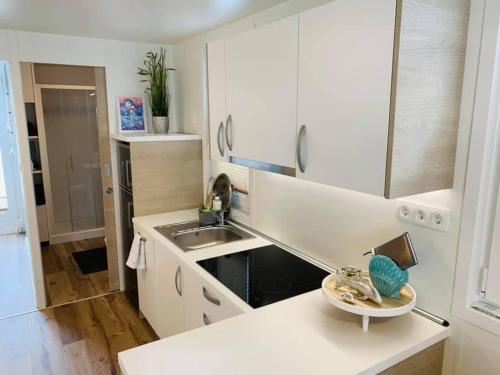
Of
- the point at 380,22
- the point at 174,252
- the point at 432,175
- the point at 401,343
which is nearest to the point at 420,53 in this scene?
the point at 380,22

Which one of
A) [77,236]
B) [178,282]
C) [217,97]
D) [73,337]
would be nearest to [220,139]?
[217,97]

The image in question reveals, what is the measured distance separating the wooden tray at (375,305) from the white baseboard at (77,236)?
4309 mm

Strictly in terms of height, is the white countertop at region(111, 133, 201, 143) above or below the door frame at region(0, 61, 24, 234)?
above

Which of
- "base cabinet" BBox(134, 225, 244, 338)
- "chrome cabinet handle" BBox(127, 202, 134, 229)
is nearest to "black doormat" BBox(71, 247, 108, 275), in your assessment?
"chrome cabinet handle" BBox(127, 202, 134, 229)

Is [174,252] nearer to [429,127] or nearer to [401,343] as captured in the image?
[401,343]

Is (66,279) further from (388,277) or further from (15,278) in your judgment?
(388,277)

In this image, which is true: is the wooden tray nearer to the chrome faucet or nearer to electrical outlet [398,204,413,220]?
electrical outlet [398,204,413,220]

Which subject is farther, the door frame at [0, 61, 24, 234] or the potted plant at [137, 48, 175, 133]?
the door frame at [0, 61, 24, 234]

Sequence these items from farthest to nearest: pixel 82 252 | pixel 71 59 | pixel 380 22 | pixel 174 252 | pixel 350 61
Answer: pixel 82 252 < pixel 71 59 < pixel 174 252 < pixel 350 61 < pixel 380 22

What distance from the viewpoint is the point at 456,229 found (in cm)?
137

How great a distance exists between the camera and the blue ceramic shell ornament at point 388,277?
1384 mm

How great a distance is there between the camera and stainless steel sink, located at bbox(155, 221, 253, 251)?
101 inches

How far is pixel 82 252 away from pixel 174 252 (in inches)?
114

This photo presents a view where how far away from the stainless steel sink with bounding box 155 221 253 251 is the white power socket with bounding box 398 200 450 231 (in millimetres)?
1155
